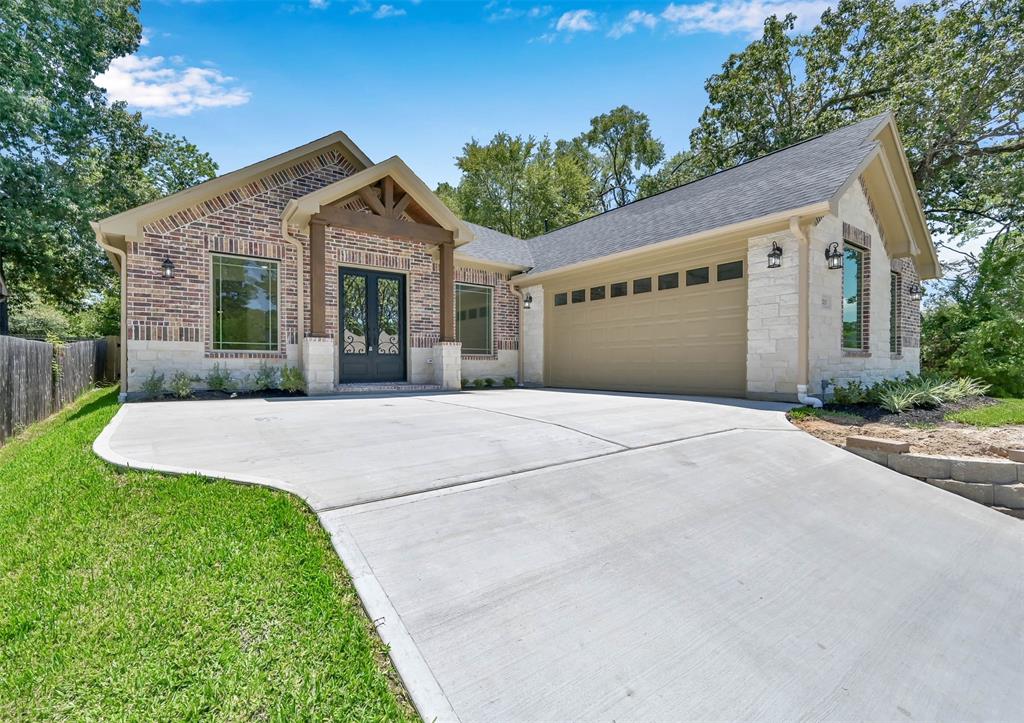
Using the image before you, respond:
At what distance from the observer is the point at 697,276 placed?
9.01 metres

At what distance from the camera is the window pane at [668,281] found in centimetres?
935

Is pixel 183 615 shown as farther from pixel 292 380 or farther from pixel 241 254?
pixel 241 254

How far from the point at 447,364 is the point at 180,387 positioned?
4.95 m

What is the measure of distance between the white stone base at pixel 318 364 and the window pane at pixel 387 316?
4.66ft

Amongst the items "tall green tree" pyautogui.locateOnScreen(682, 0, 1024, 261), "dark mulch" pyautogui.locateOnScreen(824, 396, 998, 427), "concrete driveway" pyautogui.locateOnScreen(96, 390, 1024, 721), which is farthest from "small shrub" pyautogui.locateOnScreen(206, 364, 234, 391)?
"tall green tree" pyautogui.locateOnScreen(682, 0, 1024, 261)

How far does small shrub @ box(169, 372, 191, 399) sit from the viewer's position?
7660mm

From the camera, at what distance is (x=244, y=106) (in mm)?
10125

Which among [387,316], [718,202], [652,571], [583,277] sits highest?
[718,202]

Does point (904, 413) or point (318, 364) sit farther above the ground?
point (318, 364)

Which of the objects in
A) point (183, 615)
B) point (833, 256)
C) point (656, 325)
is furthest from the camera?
point (656, 325)

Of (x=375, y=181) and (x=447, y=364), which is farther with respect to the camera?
(x=447, y=364)

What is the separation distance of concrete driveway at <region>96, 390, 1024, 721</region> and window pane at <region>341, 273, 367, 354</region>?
5186mm

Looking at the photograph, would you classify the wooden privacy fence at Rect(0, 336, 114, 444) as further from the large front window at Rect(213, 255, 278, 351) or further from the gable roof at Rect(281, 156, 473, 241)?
the gable roof at Rect(281, 156, 473, 241)

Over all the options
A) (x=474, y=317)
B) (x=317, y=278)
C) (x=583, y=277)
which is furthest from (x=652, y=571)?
(x=474, y=317)
